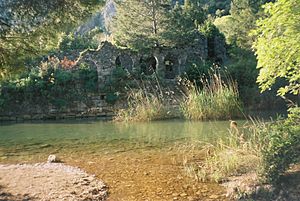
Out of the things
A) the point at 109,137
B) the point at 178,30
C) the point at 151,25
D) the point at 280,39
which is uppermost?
the point at 151,25

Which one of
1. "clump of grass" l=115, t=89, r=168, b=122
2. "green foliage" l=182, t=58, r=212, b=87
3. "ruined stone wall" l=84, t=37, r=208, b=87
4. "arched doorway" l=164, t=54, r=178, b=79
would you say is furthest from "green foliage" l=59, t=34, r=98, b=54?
"clump of grass" l=115, t=89, r=168, b=122

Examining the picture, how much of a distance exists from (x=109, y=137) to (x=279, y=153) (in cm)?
571

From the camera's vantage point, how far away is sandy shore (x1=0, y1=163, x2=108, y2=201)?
4.50 m

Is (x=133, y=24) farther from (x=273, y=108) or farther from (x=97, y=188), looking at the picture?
(x=97, y=188)

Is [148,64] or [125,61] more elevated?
[125,61]

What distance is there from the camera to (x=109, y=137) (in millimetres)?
9453

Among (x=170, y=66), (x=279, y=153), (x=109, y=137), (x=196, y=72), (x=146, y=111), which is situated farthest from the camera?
(x=170, y=66)

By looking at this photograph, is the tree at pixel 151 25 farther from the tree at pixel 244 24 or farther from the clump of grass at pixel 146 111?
the clump of grass at pixel 146 111

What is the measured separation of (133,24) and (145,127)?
10.2 m

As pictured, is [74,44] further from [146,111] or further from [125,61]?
[146,111]

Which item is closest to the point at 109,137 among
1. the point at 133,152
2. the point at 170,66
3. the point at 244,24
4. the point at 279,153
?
the point at 133,152

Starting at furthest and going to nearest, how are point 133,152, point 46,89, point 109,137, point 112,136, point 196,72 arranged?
point 196,72
point 46,89
point 112,136
point 109,137
point 133,152

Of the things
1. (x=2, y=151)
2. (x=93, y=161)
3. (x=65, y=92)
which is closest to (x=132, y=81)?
(x=65, y=92)

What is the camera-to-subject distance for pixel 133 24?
20.1 meters
